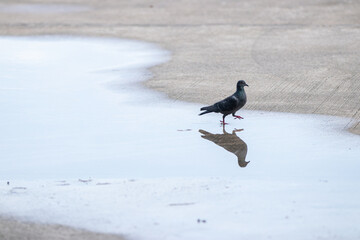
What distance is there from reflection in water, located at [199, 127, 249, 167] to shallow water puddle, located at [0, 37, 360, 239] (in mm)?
13

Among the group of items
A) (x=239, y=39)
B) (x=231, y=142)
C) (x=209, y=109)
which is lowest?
(x=239, y=39)

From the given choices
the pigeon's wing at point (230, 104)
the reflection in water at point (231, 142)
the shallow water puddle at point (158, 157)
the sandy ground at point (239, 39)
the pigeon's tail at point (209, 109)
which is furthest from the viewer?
the sandy ground at point (239, 39)

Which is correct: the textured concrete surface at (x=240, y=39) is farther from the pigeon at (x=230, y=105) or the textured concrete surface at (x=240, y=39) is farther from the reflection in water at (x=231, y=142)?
the reflection in water at (x=231, y=142)

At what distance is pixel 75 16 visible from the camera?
2075 cm

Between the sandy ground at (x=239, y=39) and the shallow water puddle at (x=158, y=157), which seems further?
the sandy ground at (x=239, y=39)

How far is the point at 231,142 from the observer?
32.0 feet

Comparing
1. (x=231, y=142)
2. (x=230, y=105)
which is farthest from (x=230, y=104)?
(x=231, y=142)

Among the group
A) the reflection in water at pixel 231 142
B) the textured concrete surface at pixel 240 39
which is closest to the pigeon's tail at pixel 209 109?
the reflection in water at pixel 231 142

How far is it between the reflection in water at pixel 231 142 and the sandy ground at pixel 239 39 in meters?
1.37

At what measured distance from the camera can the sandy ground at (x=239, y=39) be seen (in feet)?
39.9

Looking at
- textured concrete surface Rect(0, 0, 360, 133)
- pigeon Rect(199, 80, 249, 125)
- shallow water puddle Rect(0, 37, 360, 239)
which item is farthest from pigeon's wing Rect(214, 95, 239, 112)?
textured concrete surface Rect(0, 0, 360, 133)

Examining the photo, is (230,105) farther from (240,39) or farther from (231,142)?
(240,39)

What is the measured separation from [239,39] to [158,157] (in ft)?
26.4

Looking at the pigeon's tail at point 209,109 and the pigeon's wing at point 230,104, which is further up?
the pigeon's wing at point 230,104
